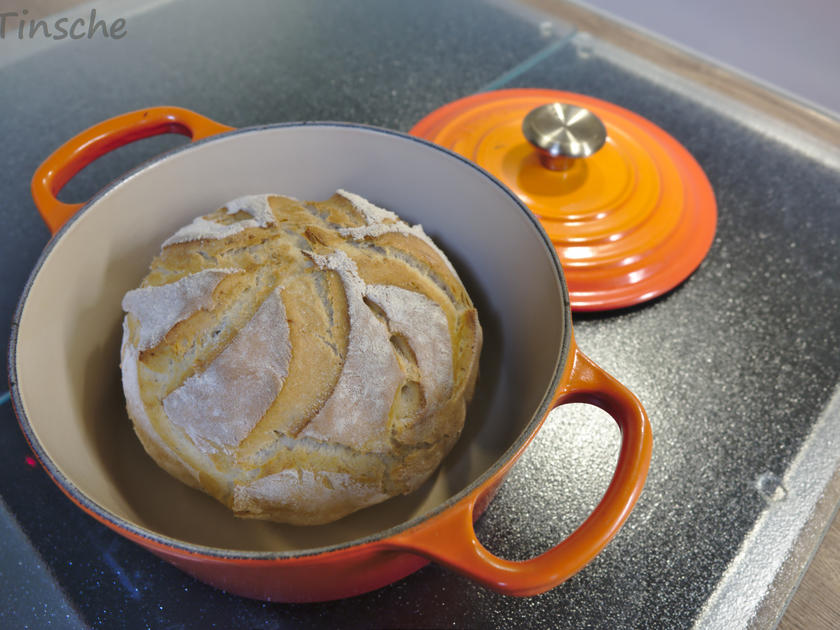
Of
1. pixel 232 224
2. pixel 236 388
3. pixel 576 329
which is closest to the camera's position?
pixel 236 388

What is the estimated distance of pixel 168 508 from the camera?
2.28ft

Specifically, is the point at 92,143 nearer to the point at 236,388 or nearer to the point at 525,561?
the point at 236,388

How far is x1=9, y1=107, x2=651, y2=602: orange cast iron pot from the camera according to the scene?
49 centimetres

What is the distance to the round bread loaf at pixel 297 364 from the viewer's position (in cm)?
60

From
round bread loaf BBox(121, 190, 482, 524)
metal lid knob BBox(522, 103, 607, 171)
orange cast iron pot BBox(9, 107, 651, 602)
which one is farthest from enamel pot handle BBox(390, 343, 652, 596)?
metal lid knob BBox(522, 103, 607, 171)

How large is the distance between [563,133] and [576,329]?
10.5 inches

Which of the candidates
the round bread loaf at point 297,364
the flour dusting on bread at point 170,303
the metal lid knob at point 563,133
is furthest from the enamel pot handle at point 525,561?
the metal lid knob at point 563,133

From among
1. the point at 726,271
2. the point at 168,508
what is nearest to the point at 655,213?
the point at 726,271

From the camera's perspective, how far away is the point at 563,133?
865mm

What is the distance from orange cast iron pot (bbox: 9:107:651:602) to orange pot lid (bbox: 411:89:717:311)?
144mm

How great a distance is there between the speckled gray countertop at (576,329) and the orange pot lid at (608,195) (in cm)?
4

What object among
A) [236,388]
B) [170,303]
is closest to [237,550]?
[236,388]

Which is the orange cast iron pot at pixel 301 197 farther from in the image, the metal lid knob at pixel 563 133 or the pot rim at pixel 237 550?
the metal lid knob at pixel 563 133

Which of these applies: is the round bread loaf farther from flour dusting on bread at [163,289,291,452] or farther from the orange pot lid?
the orange pot lid
